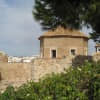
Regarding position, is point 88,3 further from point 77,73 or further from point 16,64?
point 16,64

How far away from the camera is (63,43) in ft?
90.6

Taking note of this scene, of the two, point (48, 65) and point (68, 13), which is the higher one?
point (68, 13)

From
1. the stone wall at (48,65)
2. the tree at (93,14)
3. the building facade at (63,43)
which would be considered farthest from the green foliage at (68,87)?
the building facade at (63,43)

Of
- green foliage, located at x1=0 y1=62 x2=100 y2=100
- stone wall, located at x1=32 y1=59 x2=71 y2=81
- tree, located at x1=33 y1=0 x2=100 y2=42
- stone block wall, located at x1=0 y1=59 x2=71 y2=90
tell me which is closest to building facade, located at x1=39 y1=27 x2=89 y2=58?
stone block wall, located at x1=0 y1=59 x2=71 y2=90

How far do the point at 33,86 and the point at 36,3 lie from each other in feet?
12.5

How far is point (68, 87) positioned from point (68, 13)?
11.1 feet

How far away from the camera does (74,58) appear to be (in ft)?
64.8

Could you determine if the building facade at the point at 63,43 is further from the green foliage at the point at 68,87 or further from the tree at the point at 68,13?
the green foliage at the point at 68,87

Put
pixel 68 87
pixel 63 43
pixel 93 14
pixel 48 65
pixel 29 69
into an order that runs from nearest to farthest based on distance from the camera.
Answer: pixel 68 87 → pixel 93 14 → pixel 48 65 → pixel 29 69 → pixel 63 43

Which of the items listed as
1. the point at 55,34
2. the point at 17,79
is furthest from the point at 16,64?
the point at 55,34

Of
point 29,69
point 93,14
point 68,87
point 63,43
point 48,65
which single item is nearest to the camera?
point 68,87

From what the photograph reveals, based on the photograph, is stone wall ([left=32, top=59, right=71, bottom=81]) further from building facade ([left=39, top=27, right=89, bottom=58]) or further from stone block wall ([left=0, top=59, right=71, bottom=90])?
building facade ([left=39, top=27, right=89, bottom=58])

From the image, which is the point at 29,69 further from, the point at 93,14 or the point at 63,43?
the point at 93,14

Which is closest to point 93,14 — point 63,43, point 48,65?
point 48,65
